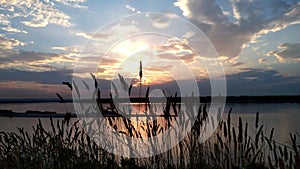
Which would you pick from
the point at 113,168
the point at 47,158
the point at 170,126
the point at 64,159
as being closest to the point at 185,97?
the point at 170,126

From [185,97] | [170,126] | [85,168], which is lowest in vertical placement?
[85,168]

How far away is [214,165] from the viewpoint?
6188 mm

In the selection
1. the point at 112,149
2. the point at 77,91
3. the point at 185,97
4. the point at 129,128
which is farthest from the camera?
the point at 112,149

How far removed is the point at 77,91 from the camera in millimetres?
5559

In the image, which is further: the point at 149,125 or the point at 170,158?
the point at 170,158

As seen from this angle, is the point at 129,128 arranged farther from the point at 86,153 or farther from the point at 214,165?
the point at 214,165

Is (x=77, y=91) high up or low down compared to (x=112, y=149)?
up

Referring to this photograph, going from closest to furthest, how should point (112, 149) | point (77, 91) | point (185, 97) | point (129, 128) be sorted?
1. point (77, 91)
2. point (129, 128)
3. point (185, 97)
4. point (112, 149)

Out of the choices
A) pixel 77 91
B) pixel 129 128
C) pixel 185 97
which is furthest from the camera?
pixel 185 97

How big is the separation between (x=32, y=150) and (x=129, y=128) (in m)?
1.95

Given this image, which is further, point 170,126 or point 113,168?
point 170,126

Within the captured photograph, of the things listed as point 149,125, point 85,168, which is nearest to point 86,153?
point 85,168

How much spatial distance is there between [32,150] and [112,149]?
5.01 feet

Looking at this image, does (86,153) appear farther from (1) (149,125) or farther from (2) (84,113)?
(1) (149,125)
